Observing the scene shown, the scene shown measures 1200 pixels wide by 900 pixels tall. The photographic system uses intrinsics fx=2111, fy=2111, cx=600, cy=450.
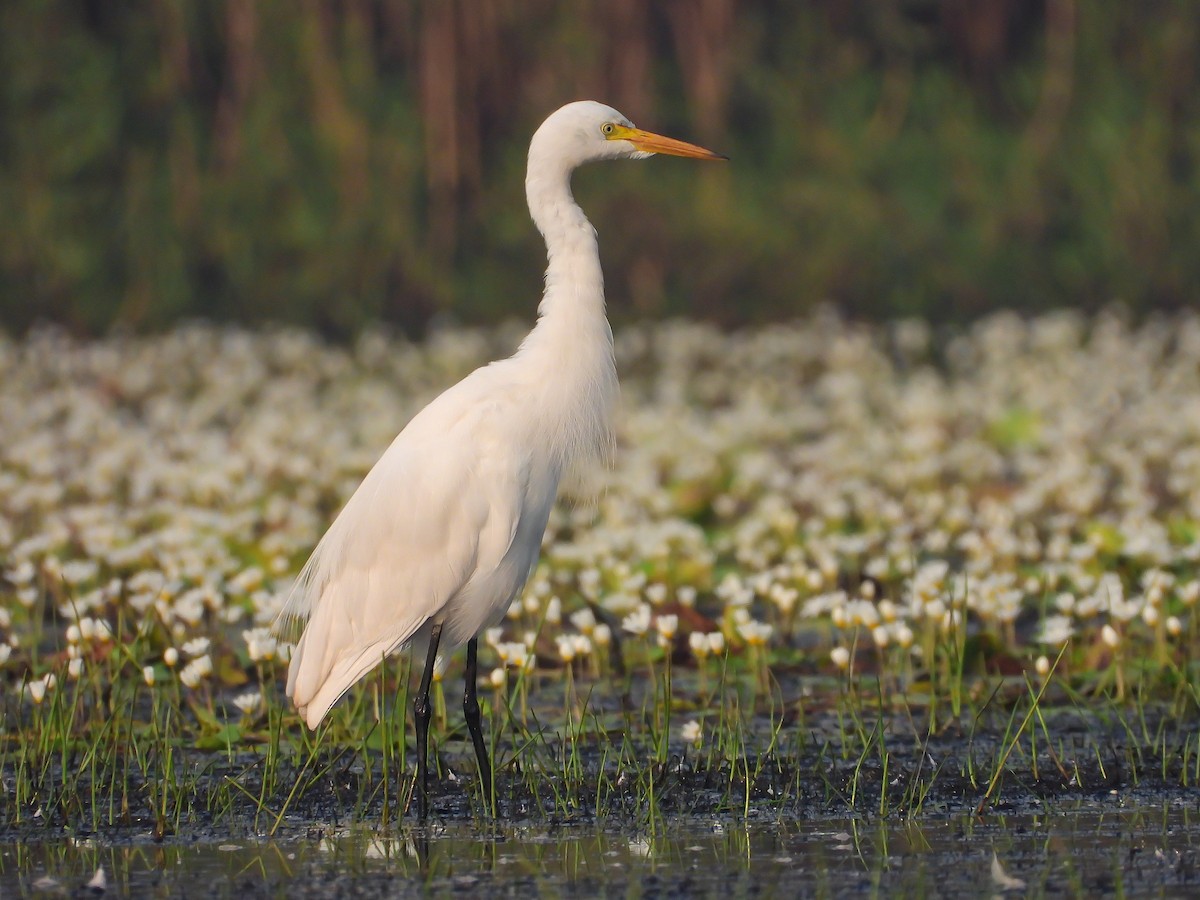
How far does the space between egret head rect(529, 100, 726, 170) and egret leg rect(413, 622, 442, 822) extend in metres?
1.31

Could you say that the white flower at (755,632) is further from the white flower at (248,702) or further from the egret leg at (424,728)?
the white flower at (248,702)

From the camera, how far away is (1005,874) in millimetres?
4340

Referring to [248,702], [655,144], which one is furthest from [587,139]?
[248,702]

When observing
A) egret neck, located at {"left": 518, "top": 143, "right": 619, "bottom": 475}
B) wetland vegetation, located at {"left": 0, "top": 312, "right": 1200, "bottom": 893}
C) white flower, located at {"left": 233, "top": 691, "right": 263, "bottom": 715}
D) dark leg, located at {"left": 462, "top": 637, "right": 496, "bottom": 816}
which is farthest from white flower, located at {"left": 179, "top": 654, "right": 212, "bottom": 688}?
Result: egret neck, located at {"left": 518, "top": 143, "right": 619, "bottom": 475}

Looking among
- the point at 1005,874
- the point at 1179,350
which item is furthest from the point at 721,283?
the point at 1005,874

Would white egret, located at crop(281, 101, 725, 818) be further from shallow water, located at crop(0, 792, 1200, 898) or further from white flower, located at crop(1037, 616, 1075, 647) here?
white flower, located at crop(1037, 616, 1075, 647)

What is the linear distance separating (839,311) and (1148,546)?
318 inches

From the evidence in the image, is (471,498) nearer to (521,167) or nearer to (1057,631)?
(1057,631)

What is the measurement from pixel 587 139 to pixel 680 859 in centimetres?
213

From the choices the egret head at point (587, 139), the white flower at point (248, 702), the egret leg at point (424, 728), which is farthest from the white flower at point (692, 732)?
the egret head at point (587, 139)

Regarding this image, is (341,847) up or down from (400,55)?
down

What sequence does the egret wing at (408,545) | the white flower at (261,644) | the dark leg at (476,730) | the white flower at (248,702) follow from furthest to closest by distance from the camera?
the white flower at (261,644) < the white flower at (248,702) < the egret wing at (408,545) < the dark leg at (476,730)

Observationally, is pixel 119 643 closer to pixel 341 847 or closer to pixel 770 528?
pixel 341 847

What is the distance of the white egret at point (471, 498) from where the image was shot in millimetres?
5375
